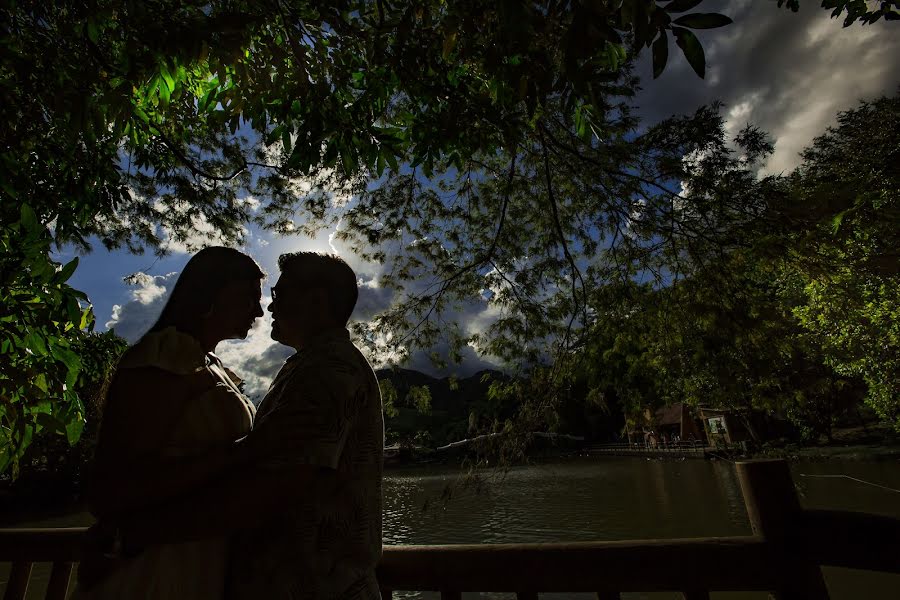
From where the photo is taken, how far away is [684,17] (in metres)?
1.08

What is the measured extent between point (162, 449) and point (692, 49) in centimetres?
160

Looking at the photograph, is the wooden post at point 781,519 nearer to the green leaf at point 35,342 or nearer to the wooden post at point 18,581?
the green leaf at point 35,342

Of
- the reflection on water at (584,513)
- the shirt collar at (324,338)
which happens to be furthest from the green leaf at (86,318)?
the reflection on water at (584,513)

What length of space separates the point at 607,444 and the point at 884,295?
38516 millimetres

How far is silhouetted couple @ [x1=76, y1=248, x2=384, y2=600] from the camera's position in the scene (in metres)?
0.87

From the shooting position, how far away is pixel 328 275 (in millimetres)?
1206

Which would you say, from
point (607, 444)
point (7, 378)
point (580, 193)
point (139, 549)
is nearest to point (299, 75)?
point (7, 378)

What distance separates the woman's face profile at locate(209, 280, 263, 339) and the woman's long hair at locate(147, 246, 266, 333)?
0.02 m

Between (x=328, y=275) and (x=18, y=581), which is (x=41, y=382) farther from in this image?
(x=328, y=275)

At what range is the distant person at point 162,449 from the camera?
35.1 inches

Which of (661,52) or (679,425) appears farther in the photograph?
(679,425)

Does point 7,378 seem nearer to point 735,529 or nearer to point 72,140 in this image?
point 72,140

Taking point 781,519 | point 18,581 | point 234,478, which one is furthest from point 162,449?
point 18,581

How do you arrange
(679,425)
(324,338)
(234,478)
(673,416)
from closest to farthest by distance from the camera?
1. (234,478)
2. (324,338)
3. (679,425)
4. (673,416)
